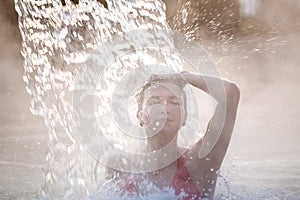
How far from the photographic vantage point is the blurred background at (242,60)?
427cm

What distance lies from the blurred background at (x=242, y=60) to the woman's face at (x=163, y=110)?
6.98 ft

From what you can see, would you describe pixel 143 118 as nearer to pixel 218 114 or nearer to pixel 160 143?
pixel 160 143

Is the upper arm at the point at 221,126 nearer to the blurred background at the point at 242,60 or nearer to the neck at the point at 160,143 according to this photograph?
the neck at the point at 160,143

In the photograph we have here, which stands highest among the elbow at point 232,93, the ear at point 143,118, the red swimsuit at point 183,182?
the elbow at point 232,93

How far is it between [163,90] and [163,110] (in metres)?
0.08

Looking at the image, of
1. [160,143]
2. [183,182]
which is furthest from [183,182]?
[160,143]

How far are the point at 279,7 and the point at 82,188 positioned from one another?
13.2 ft

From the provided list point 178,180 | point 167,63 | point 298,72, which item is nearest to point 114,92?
point 167,63

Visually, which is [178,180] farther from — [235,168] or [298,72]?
[298,72]

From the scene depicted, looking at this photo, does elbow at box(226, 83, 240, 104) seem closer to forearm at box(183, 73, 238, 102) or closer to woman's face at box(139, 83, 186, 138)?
forearm at box(183, 73, 238, 102)

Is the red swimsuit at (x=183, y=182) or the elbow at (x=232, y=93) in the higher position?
the elbow at (x=232, y=93)

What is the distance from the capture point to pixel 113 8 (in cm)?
271

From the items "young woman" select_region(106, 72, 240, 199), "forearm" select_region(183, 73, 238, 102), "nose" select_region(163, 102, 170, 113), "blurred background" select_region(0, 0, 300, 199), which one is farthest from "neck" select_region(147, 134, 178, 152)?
"blurred background" select_region(0, 0, 300, 199)

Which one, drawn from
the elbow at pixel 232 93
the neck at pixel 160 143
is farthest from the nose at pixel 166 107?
the elbow at pixel 232 93
